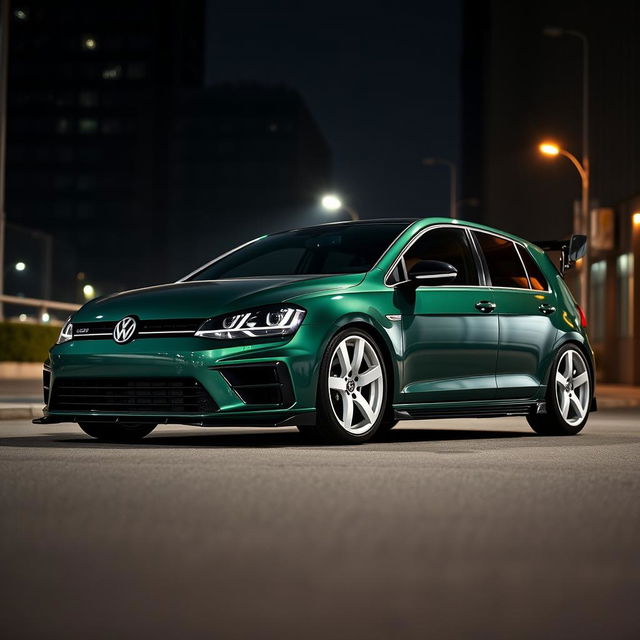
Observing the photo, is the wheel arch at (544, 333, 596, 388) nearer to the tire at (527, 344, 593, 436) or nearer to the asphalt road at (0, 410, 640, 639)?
the tire at (527, 344, 593, 436)

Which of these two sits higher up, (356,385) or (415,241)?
(415,241)

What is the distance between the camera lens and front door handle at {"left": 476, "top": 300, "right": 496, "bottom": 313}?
11.4 m

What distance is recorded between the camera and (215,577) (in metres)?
4.96

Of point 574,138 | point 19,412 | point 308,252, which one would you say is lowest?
point 19,412

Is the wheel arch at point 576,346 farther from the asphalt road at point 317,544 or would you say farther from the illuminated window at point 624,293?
the illuminated window at point 624,293

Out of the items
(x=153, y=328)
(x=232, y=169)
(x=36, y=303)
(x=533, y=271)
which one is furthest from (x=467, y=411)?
(x=232, y=169)

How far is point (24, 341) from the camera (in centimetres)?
3222

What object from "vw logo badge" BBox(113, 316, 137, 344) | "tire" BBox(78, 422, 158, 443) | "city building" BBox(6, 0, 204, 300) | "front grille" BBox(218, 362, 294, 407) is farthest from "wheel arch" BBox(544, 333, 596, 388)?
"city building" BBox(6, 0, 204, 300)

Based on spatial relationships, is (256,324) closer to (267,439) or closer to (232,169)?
(267,439)

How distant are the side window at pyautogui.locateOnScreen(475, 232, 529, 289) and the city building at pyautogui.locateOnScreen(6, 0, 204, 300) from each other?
125588 millimetres

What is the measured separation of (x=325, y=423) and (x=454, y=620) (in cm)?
568

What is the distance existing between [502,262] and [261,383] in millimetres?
3274

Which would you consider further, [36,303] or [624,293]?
[624,293]

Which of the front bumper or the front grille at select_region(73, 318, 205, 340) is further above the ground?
the front grille at select_region(73, 318, 205, 340)
